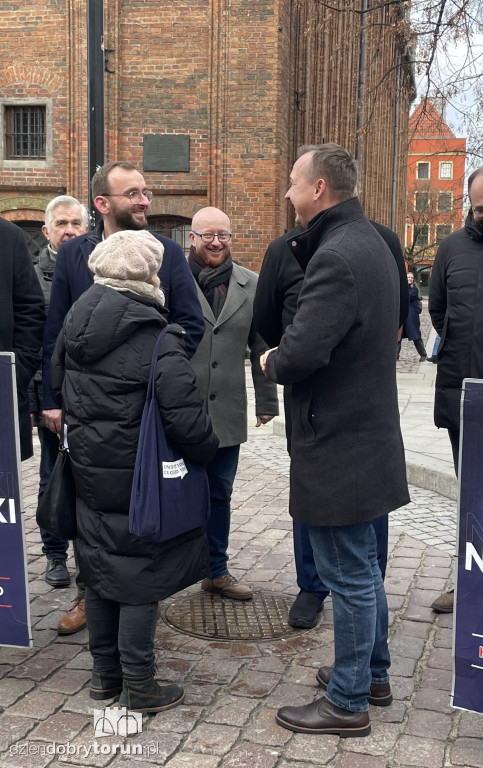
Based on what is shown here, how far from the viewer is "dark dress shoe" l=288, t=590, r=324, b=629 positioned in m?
4.47

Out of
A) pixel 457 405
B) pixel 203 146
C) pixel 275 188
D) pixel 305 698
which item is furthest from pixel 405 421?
pixel 203 146

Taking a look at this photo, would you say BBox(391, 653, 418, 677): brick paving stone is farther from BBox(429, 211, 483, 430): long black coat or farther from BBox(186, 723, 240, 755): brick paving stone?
BBox(429, 211, 483, 430): long black coat

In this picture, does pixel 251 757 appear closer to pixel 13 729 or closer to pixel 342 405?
pixel 13 729

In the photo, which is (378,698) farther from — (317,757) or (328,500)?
(328,500)

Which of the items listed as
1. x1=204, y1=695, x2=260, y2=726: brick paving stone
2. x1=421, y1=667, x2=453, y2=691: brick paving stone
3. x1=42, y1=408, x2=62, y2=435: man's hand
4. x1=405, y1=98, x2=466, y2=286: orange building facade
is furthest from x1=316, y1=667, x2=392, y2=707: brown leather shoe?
x1=405, y1=98, x2=466, y2=286: orange building facade

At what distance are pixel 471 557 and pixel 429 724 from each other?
2.48ft

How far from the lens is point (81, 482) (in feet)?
11.6

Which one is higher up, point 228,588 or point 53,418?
point 53,418

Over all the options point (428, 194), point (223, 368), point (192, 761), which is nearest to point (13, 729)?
point (192, 761)

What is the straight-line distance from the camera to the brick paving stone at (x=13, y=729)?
3.33 metres

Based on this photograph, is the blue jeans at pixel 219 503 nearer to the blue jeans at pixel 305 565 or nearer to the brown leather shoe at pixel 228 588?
the brown leather shoe at pixel 228 588

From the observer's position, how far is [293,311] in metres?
4.32

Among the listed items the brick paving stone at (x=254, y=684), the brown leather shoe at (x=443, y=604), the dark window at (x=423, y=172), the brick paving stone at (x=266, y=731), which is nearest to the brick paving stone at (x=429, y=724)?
the brick paving stone at (x=266, y=731)

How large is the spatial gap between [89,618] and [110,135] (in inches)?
575
